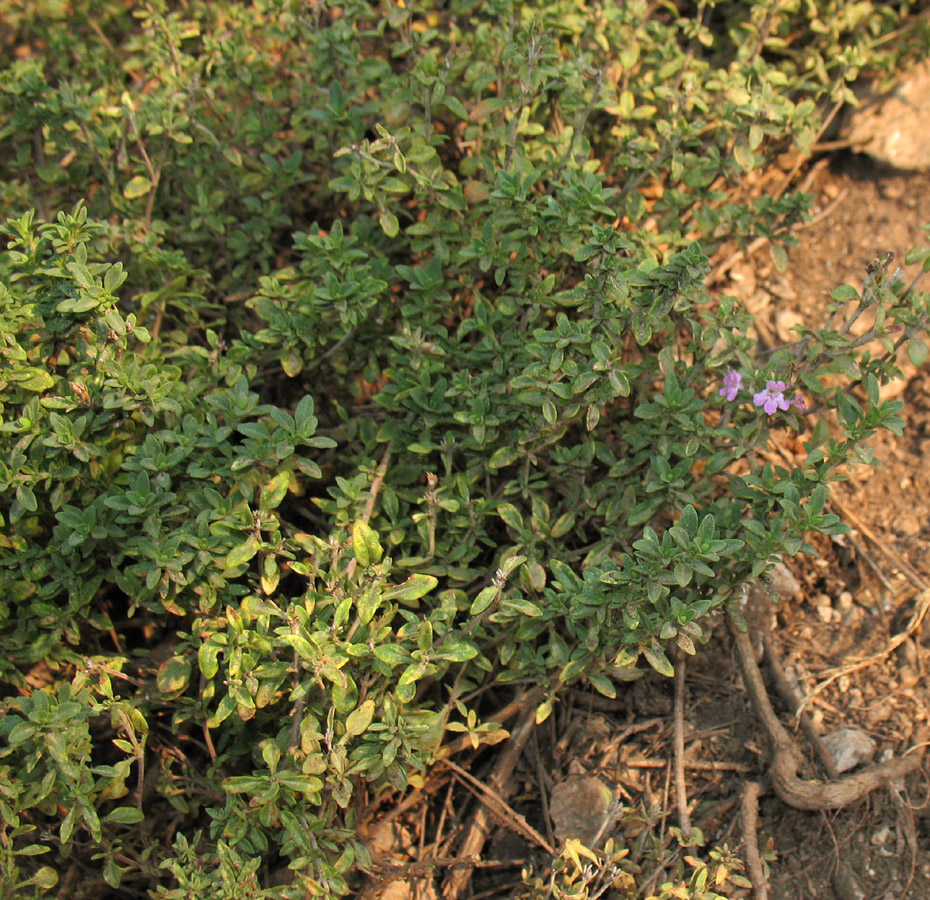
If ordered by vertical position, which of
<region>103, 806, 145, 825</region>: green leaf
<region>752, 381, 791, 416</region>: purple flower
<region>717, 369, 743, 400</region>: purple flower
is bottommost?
<region>103, 806, 145, 825</region>: green leaf

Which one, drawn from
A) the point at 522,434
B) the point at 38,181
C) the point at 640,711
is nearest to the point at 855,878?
the point at 640,711

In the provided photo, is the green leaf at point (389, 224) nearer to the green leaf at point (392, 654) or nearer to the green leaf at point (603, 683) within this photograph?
the green leaf at point (392, 654)

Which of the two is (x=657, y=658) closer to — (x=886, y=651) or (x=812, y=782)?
(x=812, y=782)

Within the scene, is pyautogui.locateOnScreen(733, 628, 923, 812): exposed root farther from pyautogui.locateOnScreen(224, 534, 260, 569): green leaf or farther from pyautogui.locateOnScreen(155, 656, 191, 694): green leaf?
pyautogui.locateOnScreen(155, 656, 191, 694): green leaf

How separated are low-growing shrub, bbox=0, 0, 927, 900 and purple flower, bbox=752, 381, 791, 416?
0.04 ft

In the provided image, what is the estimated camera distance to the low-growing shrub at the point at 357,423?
2.54 m

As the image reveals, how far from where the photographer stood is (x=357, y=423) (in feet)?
10.6

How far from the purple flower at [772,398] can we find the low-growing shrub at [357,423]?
0.01m

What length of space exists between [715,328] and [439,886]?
1982 millimetres

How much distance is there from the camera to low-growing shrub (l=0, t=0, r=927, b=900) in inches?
100

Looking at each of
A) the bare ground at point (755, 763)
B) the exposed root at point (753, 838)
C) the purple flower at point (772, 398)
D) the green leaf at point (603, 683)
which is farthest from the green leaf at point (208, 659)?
the purple flower at point (772, 398)

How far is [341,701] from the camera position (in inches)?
96.1

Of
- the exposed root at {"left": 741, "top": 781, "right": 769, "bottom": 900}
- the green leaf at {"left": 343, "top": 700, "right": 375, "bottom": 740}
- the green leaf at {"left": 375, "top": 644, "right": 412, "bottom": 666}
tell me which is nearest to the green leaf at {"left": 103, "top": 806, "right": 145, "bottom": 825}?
the green leaf at {"left": 343, "top": 700, "right": 375, "bottom": 740}

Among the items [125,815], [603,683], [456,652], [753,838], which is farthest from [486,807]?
[125,815]
